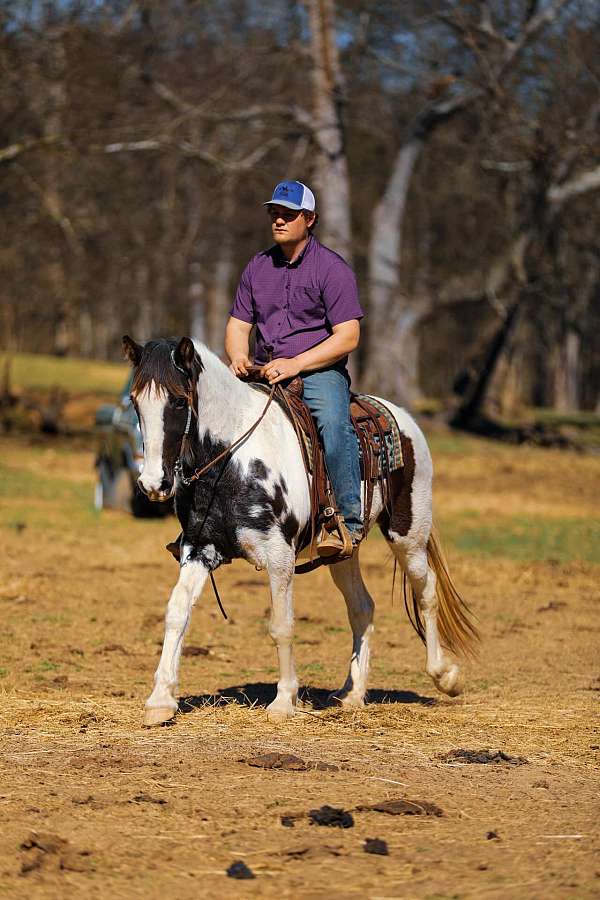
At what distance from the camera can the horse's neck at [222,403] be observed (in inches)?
286

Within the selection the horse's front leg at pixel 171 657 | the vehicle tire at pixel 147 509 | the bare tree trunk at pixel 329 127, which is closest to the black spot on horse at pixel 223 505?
the horse's front leg at pixel 171 657

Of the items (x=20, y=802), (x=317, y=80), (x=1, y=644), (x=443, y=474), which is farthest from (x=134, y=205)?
(x=20, y=802)

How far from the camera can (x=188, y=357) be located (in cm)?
703

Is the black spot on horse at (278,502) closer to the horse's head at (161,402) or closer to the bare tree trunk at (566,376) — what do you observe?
the horse's head at (161,402)

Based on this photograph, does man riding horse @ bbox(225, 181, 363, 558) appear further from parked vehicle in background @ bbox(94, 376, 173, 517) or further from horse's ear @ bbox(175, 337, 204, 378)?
parked vehicle in background @ bbox(94, 376, 173, 517)

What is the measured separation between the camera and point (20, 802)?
18.9 feet

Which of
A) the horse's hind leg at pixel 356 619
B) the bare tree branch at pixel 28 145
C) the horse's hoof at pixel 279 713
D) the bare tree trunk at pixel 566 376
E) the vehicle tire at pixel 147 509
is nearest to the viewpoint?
the horse's hoof at pixel 279 713

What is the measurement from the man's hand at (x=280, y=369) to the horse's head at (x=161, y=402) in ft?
2.46

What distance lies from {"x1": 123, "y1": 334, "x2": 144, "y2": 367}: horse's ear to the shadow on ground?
2.03 metres

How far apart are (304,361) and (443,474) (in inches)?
640

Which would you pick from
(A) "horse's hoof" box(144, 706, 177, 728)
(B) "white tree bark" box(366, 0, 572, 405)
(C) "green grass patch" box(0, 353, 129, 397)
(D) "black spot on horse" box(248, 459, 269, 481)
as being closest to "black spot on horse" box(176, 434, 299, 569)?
(D) "black spot on horse" box(248, 459, 269, 481)

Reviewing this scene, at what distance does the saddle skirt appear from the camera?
7.78 m

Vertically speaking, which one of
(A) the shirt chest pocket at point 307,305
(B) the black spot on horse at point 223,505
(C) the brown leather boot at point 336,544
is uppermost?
(A) the shirt chest pocket at point 307,305

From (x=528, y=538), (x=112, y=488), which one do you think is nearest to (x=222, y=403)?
(x=528, y=538)
